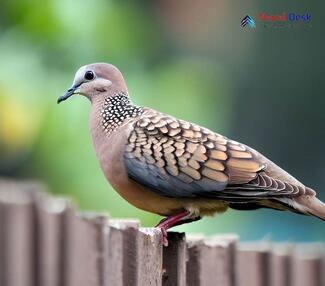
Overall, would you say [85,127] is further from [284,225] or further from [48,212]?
[284,225]

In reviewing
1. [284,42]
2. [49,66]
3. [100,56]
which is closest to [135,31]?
[100,56]

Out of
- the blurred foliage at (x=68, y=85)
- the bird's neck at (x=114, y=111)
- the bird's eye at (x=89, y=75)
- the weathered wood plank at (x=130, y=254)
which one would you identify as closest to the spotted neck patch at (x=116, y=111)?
the bird's neck at (x=114, y=111)

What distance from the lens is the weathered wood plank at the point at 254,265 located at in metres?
4.31

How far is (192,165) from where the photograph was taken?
4.12m

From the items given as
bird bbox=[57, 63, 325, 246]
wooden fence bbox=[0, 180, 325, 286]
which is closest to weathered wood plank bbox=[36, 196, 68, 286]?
wooden fence bbox=[0, 180, 325, 286]

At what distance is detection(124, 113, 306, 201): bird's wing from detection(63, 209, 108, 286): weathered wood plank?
116 cm

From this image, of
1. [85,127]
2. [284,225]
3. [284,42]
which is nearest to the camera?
[85,127]

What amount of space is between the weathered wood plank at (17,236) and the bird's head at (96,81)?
1868 mm

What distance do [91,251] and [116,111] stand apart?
61.8 inches

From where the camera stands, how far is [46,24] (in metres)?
6.61

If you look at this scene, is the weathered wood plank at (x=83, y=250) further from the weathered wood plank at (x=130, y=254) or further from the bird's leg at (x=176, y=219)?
the bird's leg at (x=176, y=219)

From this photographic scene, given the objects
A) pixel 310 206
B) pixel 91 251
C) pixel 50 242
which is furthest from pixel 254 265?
pixel 50 242

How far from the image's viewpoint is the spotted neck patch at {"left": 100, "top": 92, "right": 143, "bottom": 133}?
4.31 metres

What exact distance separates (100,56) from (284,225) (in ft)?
18.1
